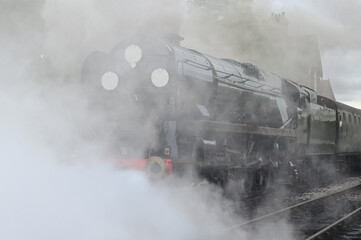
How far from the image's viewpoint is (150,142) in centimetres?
644

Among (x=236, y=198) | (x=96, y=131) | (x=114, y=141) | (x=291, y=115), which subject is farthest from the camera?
(x=291, y=115)

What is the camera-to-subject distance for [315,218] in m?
7.43

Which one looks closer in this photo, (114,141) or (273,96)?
(114,141)

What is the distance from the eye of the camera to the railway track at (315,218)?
6.23m

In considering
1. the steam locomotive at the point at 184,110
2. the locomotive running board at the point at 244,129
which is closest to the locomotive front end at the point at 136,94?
the steam locomotive at the point at 184,110

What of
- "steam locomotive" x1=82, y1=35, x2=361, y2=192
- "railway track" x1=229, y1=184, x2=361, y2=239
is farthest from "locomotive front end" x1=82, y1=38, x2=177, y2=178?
"railway track" x1=229, y1=184, x2=361, y2=239

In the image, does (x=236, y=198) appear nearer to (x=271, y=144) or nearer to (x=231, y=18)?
(x=271, y=144)

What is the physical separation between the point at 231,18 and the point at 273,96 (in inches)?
124

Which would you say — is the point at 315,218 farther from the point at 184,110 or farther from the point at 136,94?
the point at 136,94

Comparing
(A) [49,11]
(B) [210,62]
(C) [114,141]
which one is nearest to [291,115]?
(B) [210,62]

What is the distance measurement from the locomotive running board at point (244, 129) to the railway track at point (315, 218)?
56.7 inches

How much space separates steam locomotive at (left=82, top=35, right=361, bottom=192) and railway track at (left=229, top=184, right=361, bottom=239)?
102 cm

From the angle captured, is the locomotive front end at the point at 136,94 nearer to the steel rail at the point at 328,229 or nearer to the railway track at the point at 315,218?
the railway track at the point at 315,218

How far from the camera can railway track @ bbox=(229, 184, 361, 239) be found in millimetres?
6230
